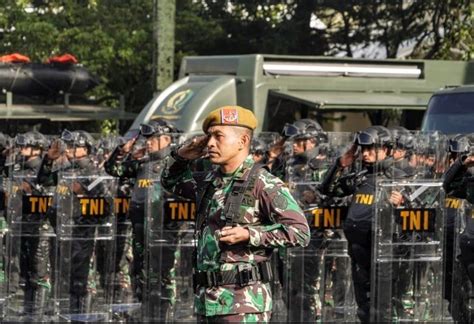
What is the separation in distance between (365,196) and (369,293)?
2.51ft

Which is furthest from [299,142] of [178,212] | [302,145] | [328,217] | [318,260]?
[178,212]

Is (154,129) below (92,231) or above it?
above

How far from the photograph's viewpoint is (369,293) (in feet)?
31.3

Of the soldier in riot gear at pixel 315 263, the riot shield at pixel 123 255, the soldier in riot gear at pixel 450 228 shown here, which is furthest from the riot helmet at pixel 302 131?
the riot shield at pixel 123 255

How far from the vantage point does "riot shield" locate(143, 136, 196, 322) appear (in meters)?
9.79

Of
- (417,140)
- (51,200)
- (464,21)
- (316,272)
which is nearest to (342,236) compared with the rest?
(316,272)

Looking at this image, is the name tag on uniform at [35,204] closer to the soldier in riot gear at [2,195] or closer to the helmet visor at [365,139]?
the soldier in riot gear at [2,195]

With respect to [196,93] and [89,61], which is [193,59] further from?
[89,61]

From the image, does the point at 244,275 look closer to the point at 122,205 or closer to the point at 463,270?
the point at 463,270

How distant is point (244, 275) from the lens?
5.87m

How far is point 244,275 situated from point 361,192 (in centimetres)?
380

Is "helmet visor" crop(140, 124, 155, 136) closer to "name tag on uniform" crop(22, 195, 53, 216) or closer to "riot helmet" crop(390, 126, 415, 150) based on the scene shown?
"name tag on uniform" crop(22, 195, 53, 216)

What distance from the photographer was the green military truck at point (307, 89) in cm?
1524

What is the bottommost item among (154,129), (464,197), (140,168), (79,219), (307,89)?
(79,219)
